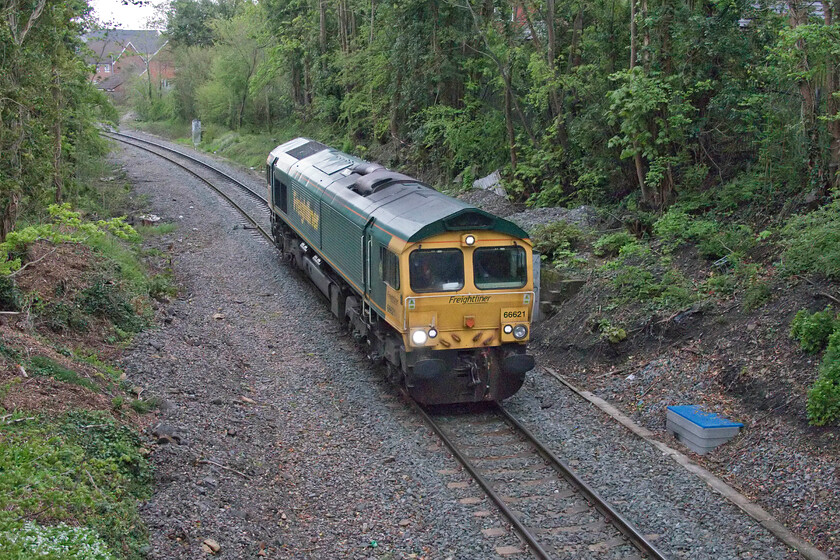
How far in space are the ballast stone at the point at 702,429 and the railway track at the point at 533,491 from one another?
5.68 feet

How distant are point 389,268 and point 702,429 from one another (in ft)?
15.1

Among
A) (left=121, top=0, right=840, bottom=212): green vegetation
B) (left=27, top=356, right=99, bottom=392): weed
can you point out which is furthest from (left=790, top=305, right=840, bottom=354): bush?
(left=27, top=356, right=99, bottom=392): weed

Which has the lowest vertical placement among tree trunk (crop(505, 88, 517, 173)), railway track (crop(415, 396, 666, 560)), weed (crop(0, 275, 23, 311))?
railway track (crop(415, 396, 666, 560))

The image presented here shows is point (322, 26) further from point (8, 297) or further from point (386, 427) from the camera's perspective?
point (386, 427)

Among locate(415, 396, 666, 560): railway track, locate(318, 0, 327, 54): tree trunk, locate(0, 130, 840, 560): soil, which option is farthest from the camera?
locate(318, 0, 327, 54): tree trunk

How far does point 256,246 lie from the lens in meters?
20.7

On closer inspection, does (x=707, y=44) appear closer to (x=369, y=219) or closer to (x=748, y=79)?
(x=748, y=79)

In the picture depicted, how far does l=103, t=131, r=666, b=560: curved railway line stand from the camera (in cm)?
749

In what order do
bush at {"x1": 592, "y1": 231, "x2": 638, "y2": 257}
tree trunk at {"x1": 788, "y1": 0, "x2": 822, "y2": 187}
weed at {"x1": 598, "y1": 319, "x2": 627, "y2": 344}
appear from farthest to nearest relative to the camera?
bush at {"x1": 592, "y1": 231, "x2": 638, "y2": 257} → tree trunk at {"x1": 788, "y1": 0, "x2": 822, "y2": 187} → weed at {"x1": 598, "y1": 319, "x2": 627, "y2": 344}

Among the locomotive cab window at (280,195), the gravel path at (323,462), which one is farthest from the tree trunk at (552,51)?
the gravel path at (323,462)

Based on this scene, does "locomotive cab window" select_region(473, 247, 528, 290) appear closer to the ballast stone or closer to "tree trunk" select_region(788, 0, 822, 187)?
the ballast stone

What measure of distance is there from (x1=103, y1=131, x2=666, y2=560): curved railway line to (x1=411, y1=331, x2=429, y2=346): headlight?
1.10 meters

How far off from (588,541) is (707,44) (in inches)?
416

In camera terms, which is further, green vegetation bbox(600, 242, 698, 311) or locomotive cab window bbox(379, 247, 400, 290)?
green vegetation bbox(600, 242, 698, 311)
